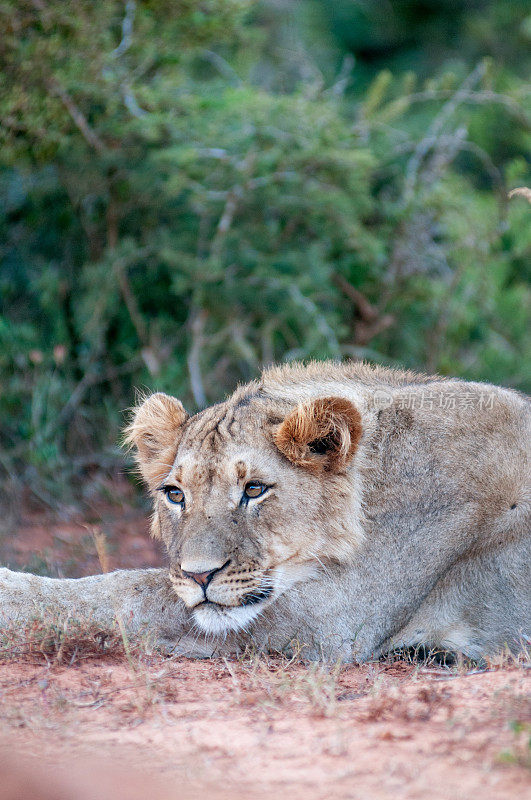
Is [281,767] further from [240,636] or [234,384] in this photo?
[234,384]

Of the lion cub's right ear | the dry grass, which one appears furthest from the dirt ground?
the lion cub's right ear

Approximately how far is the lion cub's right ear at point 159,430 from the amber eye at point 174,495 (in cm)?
34

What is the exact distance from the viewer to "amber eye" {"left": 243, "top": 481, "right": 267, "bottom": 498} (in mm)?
4340

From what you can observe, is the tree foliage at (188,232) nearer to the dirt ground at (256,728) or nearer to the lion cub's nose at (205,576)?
the lion cub's nose at (205,576)

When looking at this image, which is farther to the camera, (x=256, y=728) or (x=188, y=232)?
(x=188, y=232)

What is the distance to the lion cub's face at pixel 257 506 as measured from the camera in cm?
417

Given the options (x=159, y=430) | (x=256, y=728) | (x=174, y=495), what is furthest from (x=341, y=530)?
(x=256, y=728)

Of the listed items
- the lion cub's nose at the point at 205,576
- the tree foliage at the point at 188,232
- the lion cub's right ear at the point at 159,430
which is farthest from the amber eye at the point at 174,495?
the tree foliage at the point at 188,232

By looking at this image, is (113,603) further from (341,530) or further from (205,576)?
(341,530)

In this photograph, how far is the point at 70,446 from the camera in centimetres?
904

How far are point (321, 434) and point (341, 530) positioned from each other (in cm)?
51

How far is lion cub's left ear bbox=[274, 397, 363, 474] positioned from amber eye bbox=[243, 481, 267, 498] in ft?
0.68

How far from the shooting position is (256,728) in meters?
3.13

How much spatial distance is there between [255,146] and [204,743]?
23.2 ft
